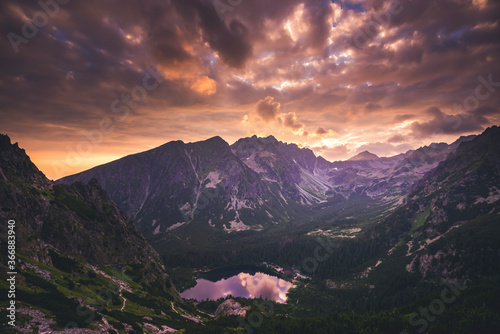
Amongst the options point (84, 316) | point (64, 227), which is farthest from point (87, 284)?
point (64, 227)

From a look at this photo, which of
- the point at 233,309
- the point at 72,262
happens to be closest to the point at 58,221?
the point at 72,262

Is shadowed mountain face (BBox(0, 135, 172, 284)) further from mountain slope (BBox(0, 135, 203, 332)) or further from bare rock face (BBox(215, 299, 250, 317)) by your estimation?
bare rock face (BBox(215, 299, 250, 317))

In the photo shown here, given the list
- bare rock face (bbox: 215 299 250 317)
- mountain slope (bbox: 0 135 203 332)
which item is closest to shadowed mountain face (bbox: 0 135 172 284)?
mountain slope (bbox: 0 135 203 332)

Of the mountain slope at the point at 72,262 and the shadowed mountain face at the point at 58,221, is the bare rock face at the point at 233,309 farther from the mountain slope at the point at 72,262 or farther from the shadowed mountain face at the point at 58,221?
the shadowed mountain face at the point at 58,221

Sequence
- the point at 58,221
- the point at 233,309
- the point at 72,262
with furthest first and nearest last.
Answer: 1. the point at 233,309
2. the point at 58,221
3. the point at 72,262

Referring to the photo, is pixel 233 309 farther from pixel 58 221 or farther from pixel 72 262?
pixel 58 221

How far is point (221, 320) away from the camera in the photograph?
3455 inches

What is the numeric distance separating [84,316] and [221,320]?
54090 mm

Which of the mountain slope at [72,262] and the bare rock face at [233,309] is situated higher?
the mountain slope at [72,262]

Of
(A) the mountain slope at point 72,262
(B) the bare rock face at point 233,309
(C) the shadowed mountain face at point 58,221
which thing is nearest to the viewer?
(A) the mountain slope at point 72,262

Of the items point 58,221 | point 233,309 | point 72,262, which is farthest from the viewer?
point 233,309

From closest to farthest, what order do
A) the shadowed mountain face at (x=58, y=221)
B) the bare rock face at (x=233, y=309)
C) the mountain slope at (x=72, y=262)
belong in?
the mountain slope at (x=72, y=262) < the shadowed mountain face at (x=58, y=221) < the bare rock face at (x=233, y=309)

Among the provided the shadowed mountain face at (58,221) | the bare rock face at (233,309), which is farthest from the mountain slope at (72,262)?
the bare rock face at (233,309)

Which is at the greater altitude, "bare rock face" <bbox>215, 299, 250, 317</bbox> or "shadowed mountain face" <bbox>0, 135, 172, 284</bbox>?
"shadowed mountain face" <bbox>0, 135, 172, 284</bbox>
